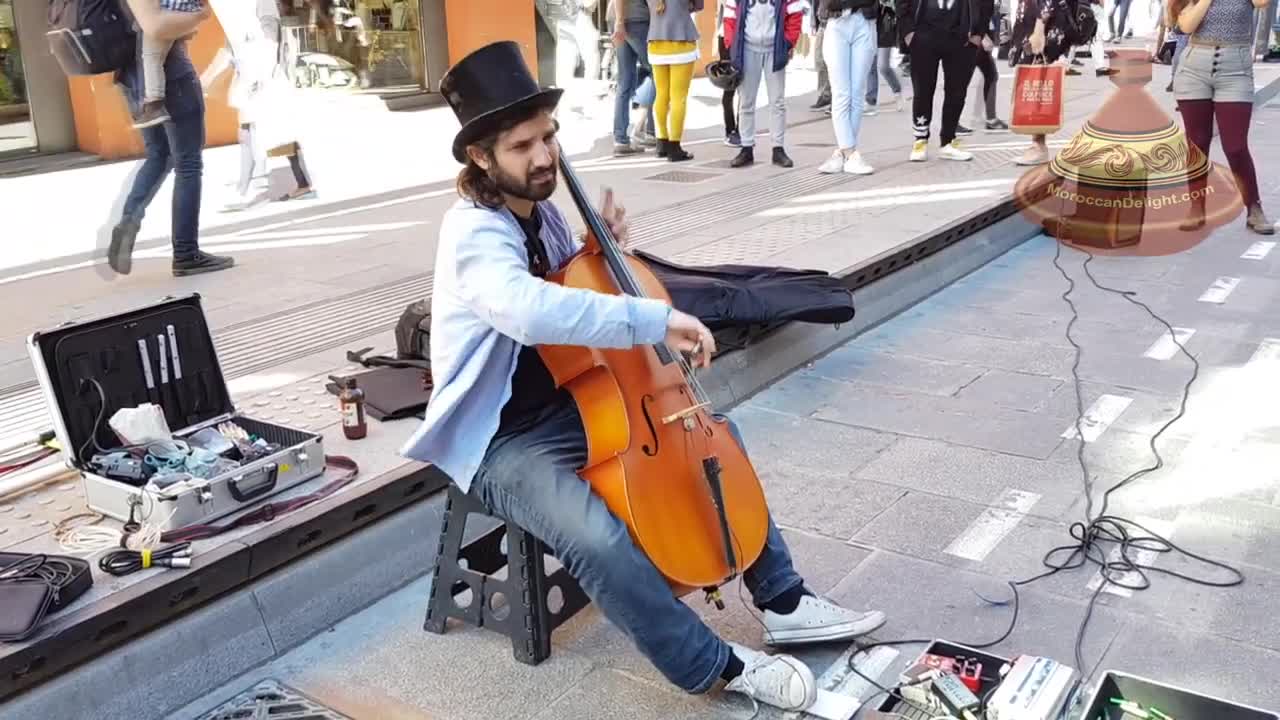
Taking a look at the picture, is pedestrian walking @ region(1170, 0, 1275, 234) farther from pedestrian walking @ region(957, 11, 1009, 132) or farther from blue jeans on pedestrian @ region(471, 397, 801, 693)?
blue jeans on pedestrian @ region(471, 397, 801, 693)

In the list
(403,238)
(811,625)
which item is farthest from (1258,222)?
(811,625)

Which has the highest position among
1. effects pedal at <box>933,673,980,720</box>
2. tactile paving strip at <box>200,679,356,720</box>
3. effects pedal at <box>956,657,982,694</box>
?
effects pedal at <box>933,673,980,720</box>

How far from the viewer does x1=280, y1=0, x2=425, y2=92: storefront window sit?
1209 centimetres

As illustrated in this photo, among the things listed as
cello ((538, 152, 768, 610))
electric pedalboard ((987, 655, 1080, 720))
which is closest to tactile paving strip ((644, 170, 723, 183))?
cello ((538, 152, 768, 610))

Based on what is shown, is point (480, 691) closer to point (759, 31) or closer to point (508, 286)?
point (508, 286)

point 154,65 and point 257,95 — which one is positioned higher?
point 154,65

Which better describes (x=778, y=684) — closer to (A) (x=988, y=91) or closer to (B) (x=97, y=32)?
(B) (x=97, y=32)

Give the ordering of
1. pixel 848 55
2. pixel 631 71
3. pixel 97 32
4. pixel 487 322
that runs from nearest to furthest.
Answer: pixel 487 322 → pixel 97 32 → pixel 848 55 → pixel 631 71

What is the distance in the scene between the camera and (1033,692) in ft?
8.23

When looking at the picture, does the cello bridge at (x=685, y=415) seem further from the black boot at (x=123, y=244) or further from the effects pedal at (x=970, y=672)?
the black boot at (x=123, y=244)

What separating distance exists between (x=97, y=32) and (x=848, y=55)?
473 centimetres

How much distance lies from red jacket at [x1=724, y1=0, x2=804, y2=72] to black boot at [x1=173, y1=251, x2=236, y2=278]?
399cm

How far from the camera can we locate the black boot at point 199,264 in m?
6.24

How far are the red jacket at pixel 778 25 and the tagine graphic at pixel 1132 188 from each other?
198 centimetres
